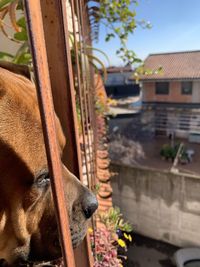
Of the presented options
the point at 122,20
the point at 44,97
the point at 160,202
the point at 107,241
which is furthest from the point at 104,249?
the point at 160,202

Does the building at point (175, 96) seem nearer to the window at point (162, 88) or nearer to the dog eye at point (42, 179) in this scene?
the window at point (162, 88)

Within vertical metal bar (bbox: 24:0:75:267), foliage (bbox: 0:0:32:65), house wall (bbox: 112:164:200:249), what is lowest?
house wall (bbox: 112:164:200:249)

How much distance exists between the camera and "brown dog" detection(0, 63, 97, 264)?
2.45 ft

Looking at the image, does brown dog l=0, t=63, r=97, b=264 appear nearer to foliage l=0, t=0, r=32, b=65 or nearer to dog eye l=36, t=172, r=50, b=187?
dog eye l=36, t=172, r=50, b=187

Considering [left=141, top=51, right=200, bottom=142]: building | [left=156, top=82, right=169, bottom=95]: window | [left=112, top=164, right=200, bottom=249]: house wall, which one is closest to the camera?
[left=112, top=164, right=200, bottom=249]: house wall

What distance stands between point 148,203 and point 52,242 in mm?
6026

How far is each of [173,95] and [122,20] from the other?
448 inches

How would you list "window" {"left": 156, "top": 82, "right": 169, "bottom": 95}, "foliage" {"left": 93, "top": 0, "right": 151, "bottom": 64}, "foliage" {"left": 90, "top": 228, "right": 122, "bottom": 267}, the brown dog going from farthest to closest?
1. "window" {"left": 156, "top": 82, "right": 169, "bottom": 95}
2. "foliage" {"left": 93, "top": 0, "right": 151, "bottom": 64}
3. "foliage" {"left": 90, "top": 228, "right": 122, "bottom": 267}
4. the brown dog

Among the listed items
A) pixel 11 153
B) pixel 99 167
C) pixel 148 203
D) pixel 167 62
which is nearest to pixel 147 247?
pixel 148 203

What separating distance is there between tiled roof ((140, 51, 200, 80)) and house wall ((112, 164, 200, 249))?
6974mm

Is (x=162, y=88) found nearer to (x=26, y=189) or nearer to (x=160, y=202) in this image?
(x=160, y=202)

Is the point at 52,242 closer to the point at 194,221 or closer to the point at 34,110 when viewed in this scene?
the point at 34,110

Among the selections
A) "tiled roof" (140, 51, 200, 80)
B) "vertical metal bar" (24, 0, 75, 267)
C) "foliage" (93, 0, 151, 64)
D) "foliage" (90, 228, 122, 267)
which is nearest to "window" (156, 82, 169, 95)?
"tiled roof" (140, 51, 200, 80)

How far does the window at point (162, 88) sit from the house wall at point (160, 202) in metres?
8.26
